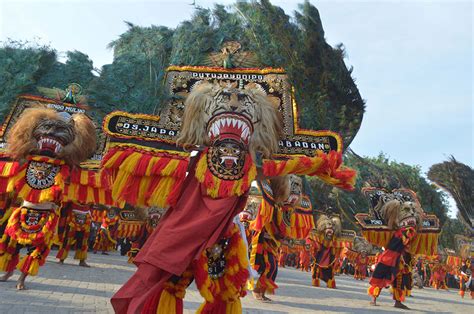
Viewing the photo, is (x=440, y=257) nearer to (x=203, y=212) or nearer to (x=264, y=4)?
(x=264, y=4)

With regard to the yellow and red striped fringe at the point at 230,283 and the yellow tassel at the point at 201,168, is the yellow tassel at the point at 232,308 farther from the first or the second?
the yellow tassel at the point at 201,168

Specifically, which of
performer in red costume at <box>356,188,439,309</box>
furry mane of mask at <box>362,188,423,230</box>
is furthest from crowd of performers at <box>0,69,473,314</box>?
furry mane of mask at <box>362,188,423,230</box>

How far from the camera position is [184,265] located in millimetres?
3227

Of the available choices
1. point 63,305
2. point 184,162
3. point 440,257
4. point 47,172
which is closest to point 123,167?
point 184,162

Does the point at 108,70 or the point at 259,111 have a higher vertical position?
the point at 108,70

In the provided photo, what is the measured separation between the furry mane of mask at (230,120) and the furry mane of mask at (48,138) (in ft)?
10.3

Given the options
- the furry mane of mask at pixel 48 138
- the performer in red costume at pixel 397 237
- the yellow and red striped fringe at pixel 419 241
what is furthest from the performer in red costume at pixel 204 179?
the yellow and red striped fringe at pixel 419 241

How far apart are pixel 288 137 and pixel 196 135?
912 millimetres

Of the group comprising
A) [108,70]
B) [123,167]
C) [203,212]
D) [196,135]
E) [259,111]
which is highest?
[108,70]

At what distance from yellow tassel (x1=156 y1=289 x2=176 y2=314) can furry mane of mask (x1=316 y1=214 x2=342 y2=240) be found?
1041cm

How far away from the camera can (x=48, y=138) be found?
6.38m

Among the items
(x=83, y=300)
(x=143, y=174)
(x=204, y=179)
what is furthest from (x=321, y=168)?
(x=83, y=300)

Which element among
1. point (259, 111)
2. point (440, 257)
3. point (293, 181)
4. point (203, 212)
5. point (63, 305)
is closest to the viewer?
point (203, 212)

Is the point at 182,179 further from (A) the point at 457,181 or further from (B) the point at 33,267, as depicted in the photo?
(A) the point at 457,181
